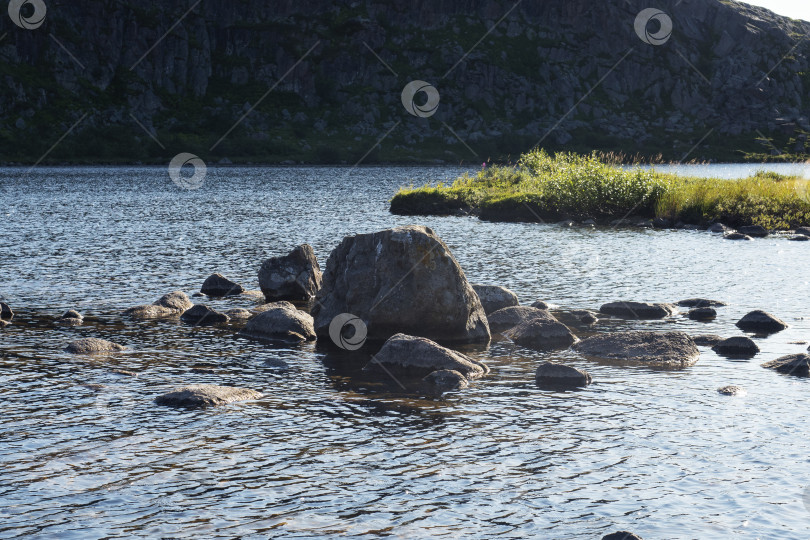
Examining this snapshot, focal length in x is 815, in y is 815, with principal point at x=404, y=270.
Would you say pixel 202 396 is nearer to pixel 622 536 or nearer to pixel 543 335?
pixel 622 536

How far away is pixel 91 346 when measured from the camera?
21.4 meters

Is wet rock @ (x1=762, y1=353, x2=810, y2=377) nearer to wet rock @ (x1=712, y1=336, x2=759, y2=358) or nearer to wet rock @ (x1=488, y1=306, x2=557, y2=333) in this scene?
wet rock @ (x1=712, y1=336, x2=759, y2=358)

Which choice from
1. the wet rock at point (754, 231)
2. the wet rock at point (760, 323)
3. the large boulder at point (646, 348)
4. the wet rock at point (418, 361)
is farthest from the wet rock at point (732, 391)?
the wet rock at point (754, 231)

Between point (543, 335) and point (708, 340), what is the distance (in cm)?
449

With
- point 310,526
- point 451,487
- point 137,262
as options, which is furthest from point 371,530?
point 137,262

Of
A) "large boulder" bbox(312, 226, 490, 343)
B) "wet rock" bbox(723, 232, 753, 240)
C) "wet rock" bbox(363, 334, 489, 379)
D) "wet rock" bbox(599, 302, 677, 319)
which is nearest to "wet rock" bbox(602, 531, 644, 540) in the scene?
"wet rock" bbox(363, 334, 489, 379)

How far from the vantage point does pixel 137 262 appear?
4097cm

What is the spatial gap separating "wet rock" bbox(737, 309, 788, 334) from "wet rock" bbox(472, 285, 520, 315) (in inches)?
275

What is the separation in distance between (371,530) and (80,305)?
2090 centimetres

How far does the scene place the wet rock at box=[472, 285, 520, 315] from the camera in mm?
26500

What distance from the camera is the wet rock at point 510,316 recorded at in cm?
2447

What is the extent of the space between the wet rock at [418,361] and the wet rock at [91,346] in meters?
7.04

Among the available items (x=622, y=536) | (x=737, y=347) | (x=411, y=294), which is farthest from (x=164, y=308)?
(x=622, y=536)

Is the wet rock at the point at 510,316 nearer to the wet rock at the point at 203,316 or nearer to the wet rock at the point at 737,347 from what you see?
the wet rock at the point at 737,347
